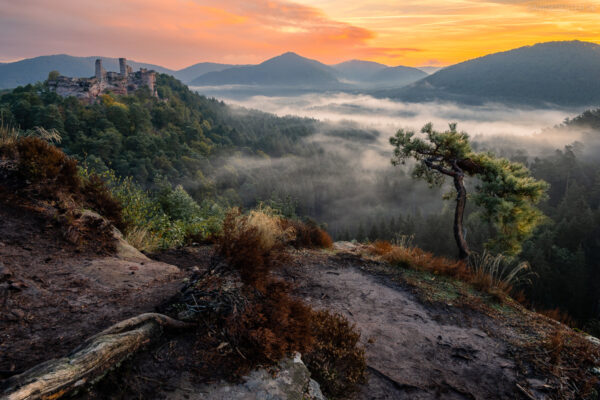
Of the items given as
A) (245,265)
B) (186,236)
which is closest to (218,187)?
(186,236)

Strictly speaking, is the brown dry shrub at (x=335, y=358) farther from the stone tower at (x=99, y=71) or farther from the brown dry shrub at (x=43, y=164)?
the stone tower at (x=99, y=71)

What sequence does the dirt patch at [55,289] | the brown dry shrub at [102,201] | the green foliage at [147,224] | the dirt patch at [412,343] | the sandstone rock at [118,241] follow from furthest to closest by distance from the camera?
the green foliage at [147,224] → the brown dry shrub at [102,201] → the sandstone rock at [118,241] → the dirt patch at [412,343] → the dirt patch at [55,289]

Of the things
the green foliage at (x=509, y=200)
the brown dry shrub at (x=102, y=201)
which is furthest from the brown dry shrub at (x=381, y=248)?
the brown dry shrub at (x=102, y=201)

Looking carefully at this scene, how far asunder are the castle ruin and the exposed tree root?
6684 centimetres

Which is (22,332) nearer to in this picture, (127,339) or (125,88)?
(127,339)

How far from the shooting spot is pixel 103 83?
64.0 meters

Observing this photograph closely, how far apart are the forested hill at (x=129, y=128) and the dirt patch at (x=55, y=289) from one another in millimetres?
16684

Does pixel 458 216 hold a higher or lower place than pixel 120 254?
lower

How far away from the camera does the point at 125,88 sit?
69875 millimetres

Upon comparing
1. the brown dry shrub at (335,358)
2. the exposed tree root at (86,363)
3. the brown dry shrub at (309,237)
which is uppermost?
the exposed tree root at (86,363)

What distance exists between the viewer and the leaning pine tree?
849 centimetres

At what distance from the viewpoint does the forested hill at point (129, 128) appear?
3925cm

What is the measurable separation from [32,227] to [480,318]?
7873 millimetres

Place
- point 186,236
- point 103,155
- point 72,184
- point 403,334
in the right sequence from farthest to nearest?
point 103,155
point 186,236
point 72,184
point 403,334
